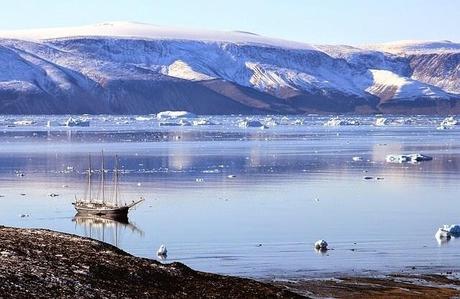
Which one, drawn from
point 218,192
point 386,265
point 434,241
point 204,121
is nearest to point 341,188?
point 218,192

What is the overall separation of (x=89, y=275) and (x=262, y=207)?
2135 centimetres

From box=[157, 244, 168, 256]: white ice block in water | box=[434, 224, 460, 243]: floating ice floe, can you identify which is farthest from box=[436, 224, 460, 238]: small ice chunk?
box=[157, 244, 168, 256]: white ice block in water

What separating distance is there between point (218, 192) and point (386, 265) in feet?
60.2

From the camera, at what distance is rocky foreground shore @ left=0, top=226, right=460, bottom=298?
13906 mm

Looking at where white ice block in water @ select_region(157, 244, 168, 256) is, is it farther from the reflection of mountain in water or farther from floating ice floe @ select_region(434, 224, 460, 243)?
floating ice floe @ select_region(434, 224, 460, 243)

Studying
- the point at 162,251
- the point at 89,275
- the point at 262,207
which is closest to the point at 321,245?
the point at 162,251

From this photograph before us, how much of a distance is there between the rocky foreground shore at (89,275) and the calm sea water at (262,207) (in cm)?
629

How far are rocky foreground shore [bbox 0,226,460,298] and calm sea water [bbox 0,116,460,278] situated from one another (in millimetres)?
6290

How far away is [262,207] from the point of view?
117 ft

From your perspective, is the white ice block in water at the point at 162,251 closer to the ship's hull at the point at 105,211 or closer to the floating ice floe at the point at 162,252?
the floating ice floe at the point at 162,252

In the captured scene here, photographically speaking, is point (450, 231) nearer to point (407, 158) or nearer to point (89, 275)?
point (89, 275)

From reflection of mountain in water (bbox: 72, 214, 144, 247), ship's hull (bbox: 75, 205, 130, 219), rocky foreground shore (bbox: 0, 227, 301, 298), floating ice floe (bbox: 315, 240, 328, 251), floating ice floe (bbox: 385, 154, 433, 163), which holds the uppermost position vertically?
floating ice floe (bbox: 385, 154, 433, 163)

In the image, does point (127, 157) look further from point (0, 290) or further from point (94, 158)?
point (0, 290)

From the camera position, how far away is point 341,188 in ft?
141
